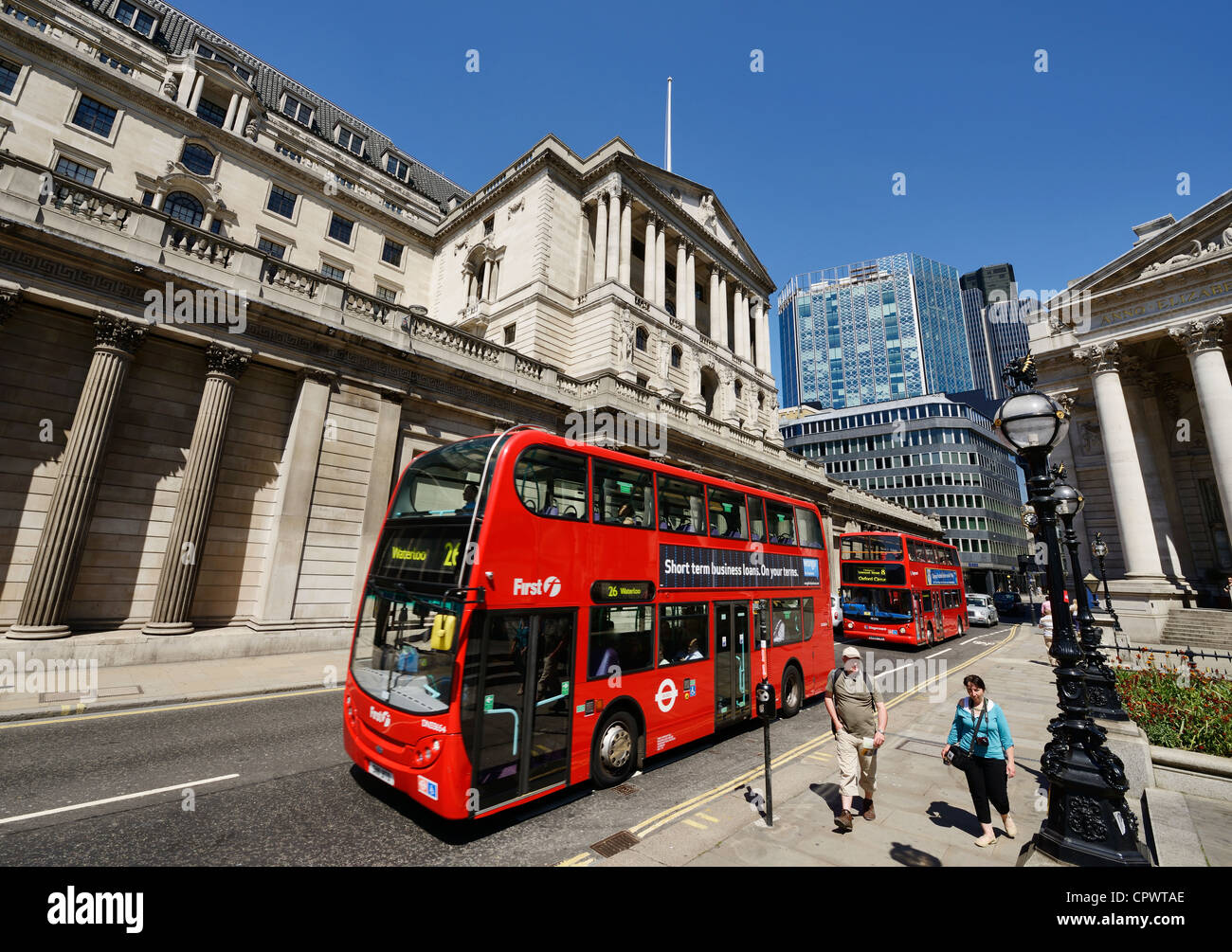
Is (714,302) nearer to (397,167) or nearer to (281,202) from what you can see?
(397,167)

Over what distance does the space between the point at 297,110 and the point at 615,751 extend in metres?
44.9

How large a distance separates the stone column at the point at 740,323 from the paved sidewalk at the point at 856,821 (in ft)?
112

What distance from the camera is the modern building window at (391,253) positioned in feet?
112

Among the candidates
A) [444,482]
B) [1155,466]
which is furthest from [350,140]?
[1155,466]

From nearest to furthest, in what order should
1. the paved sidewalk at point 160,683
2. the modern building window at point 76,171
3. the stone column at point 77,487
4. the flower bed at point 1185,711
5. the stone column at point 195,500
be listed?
the flower bed at point 1185,711 < the paved sidewalk at point 160,683 < the stone column at point 77,487 < the stone column at point 195,500 < the modern building window at point 76,171

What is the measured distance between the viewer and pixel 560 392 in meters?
22.0

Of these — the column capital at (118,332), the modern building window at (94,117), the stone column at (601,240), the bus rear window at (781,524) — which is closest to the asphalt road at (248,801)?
the bus rear window at (781,524)

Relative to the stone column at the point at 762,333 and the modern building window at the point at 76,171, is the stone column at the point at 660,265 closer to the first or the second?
the stone column at the point at 762,333

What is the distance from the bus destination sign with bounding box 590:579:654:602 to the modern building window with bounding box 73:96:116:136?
114ft

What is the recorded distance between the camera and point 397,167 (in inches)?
1534
